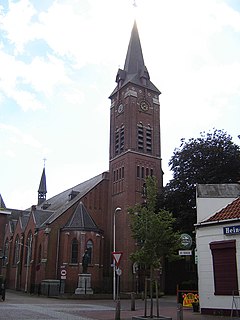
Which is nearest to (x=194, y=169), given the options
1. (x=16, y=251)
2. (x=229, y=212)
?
(x=229, y=212)

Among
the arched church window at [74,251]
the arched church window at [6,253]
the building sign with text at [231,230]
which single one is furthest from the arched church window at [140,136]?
the building sign with text at [231,230]

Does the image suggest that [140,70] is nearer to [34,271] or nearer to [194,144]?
[194,144]

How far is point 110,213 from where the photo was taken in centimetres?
4750

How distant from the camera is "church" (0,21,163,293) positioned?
→ 42781 mm

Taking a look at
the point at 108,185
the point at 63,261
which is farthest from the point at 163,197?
the point at 63,261

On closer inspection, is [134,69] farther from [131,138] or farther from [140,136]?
[131,138]

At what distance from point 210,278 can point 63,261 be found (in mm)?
26925

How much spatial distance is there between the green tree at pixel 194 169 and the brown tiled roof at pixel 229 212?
15809mm

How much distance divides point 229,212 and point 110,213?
2964cm

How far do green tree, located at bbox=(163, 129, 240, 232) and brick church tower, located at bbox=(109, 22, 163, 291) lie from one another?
6191 mm

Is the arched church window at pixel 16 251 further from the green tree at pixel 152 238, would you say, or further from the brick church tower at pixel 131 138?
the green tree at pixel 152 238

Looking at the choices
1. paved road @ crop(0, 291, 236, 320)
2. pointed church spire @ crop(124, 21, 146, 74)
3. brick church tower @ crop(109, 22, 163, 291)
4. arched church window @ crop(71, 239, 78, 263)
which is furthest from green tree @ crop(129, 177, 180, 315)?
pointed church spire @ crop(124, 21, 146, 74)

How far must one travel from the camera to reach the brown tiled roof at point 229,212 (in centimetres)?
1834

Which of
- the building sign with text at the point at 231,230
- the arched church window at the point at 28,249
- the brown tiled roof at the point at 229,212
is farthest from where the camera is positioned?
the arched church window at the point at 28,249
